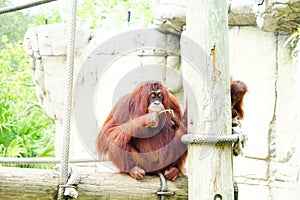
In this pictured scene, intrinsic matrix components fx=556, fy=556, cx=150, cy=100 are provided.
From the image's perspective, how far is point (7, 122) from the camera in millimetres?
6191

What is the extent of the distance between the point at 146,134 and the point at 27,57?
6.02 m

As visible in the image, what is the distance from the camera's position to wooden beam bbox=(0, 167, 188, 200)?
176 cm

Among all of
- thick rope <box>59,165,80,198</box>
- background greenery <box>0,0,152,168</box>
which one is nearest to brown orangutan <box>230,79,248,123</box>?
thick rope <box>59,165,80,198</box>

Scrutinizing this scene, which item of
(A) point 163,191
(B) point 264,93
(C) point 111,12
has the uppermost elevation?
(C) point 111,12

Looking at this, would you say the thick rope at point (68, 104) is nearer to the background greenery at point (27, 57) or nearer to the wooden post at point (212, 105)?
the wooden post at point (212, 105)

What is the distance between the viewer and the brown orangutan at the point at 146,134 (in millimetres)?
2125

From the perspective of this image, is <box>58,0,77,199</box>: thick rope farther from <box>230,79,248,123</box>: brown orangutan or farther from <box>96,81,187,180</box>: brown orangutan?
<box>230,79,248,123</box>: brown orangutan

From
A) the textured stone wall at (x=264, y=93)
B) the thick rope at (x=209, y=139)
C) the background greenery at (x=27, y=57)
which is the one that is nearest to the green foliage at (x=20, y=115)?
the background greenery at (x=27, y=57)

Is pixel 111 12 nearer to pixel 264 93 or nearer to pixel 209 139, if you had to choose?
pixel 264 93

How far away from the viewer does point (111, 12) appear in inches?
328

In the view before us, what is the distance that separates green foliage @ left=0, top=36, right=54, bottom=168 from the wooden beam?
3.92m

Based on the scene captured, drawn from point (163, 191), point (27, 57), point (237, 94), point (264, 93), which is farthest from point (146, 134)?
point (27, 57)

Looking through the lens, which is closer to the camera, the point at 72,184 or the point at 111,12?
the point at 72,184

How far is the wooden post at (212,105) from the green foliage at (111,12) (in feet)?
21.5
